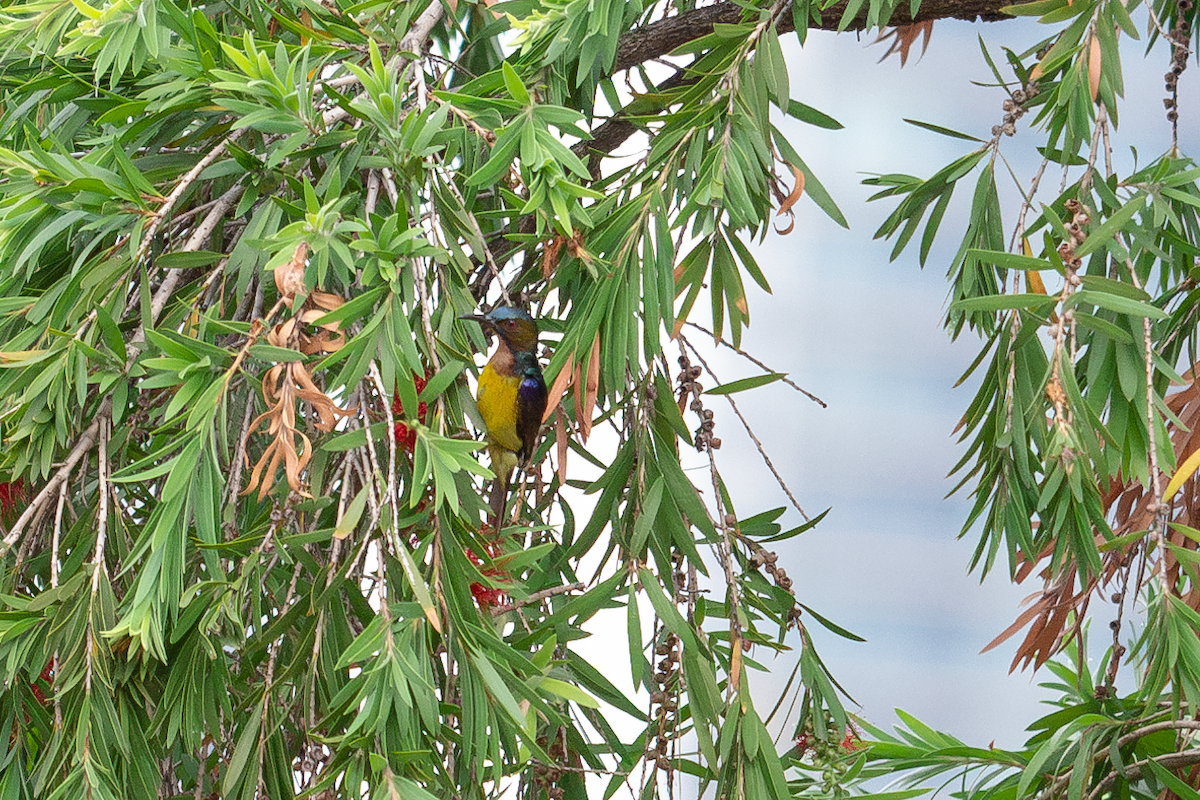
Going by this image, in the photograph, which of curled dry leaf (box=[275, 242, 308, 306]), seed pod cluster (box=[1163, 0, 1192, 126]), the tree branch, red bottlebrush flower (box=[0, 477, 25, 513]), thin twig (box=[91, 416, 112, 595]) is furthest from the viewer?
the tree branch

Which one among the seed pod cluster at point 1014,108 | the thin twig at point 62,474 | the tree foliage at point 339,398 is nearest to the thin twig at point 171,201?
the tree foliage at point 339,398

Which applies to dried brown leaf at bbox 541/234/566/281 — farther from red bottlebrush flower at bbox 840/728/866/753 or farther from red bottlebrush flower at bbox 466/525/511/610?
red bottlebrush flower at bbox 840/728/866/753

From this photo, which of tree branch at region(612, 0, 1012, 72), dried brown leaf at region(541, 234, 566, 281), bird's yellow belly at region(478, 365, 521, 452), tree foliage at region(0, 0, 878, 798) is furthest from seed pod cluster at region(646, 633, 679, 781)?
tree branch at region(612, 0, 1012, 72)

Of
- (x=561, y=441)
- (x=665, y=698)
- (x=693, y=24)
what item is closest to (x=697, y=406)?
Result: (x=561, y=441)

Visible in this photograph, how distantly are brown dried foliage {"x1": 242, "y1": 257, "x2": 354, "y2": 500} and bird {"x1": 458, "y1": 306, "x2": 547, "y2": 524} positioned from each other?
0.71 ft

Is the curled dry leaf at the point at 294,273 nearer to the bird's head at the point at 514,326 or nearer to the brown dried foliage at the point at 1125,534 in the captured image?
the bird's head at the point at 514,326

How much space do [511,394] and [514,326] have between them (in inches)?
2.6

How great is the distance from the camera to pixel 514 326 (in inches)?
38.5

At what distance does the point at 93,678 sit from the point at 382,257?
1.33 feet

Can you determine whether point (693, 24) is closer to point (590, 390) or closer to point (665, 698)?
point (590, 390)

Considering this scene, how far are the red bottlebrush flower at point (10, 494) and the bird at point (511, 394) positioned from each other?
44 centimetres

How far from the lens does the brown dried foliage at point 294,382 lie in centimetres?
71

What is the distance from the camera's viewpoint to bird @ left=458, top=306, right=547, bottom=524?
3.23 feet

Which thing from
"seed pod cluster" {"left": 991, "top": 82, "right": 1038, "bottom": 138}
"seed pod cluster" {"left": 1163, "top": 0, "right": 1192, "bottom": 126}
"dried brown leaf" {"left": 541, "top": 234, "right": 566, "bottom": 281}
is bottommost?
"dried brown leaf" {"left": 541, "top": 234, "right": 566, "bottom": 281}
